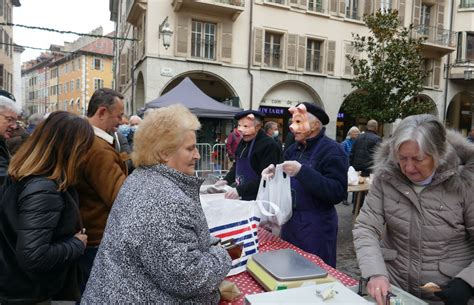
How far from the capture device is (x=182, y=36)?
46.4 ft

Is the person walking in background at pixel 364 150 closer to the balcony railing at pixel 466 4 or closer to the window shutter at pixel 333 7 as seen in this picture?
the window shutter at pixel 333 7

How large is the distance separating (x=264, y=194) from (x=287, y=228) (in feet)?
1.11

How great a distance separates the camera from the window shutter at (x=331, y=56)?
55.4ft

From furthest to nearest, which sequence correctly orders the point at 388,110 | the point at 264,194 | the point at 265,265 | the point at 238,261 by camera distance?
the point at 388,110 → the point at 264,194 → the point at 238,261 → the point at 265,265

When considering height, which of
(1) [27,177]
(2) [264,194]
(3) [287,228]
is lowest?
(3) [287,228]

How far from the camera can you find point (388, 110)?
1398cm

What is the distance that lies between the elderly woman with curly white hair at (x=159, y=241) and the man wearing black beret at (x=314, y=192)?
115 centimetres

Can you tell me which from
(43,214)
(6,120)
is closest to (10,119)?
(6,120)

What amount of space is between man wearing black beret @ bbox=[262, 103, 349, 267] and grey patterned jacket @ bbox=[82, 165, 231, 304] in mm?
1198

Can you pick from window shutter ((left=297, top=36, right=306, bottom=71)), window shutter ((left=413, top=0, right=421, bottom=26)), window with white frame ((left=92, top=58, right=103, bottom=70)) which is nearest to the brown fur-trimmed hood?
window shutter ((left=297, top=36, right=306, bottom=71))

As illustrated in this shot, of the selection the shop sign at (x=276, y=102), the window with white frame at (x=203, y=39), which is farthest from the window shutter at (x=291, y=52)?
the window with white frame at (x=203, y=39)

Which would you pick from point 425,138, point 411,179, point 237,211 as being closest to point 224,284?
point 237,211

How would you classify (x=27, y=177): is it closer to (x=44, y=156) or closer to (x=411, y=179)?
(x=44, y=156)

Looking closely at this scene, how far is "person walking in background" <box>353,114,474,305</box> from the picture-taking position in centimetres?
165
